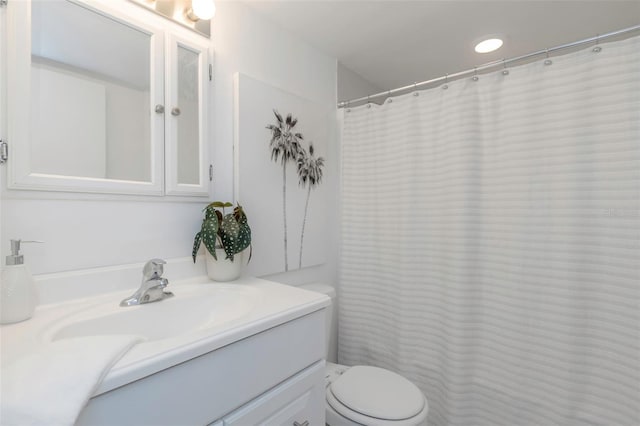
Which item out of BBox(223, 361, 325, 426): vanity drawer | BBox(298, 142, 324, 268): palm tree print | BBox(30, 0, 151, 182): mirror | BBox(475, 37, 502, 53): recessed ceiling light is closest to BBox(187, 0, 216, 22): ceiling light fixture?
BBox(30, 0, 151, 182): mirror

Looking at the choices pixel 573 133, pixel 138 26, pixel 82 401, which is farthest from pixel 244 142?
pixel 573 133

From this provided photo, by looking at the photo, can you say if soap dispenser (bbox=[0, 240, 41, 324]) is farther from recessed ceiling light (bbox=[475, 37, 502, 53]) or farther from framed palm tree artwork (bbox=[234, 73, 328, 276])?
recessed ceiling light (bbox=[475, 37, 502, 53])

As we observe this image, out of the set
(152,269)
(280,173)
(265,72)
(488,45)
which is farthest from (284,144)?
(488,45)

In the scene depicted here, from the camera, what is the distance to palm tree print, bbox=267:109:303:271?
4.80 feet

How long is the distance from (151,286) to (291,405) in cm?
56

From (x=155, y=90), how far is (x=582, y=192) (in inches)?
65.8

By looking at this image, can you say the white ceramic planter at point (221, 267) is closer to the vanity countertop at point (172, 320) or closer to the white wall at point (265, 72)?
the vanity countertop at point (172, 320)

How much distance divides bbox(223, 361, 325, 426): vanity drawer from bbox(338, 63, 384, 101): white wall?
1645 millimetres

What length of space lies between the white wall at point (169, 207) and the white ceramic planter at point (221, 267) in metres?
0.11

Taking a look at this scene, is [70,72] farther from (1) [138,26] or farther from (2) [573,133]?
(2) [573,133]

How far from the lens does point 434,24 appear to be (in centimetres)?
155

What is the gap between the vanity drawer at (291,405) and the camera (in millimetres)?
735

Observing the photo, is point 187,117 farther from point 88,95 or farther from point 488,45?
point 488,45

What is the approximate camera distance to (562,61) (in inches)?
46.4
